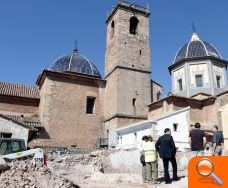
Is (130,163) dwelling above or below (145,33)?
below

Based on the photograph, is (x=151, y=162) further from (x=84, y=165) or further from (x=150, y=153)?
(x=84, y=165)

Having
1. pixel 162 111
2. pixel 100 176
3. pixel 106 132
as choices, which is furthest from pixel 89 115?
pixel 100 176

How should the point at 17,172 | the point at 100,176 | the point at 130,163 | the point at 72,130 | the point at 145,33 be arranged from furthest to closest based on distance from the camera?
the point at 145,33, the point at 72,130, the point at 130,163, the point at 100,176, the point at 17,172

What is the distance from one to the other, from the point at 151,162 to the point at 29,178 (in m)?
3.04

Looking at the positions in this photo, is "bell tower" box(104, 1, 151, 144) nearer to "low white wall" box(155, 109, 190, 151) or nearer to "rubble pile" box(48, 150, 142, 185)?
"low white wall" box(155, 109, 190, 151)

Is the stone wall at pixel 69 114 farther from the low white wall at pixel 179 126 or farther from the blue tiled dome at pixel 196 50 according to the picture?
the blue tiled dome at pixel 196 50

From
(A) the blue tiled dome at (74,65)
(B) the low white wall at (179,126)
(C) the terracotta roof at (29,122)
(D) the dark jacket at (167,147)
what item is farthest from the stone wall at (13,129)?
(D) the dark jacket at (167,147)

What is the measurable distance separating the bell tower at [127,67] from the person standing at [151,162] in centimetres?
1364

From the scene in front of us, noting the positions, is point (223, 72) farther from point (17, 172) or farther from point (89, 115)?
point (17, 172)

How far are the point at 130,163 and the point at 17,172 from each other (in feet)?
19.5

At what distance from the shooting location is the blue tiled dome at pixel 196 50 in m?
26.3

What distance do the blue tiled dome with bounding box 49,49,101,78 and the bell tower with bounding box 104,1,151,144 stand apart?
3648 millimetres

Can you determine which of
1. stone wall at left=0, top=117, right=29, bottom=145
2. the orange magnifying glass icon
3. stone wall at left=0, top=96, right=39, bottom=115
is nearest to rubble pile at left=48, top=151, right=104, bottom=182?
stone wall at left=0, top=117, right=29, bottom=145

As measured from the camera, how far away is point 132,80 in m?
22.5
